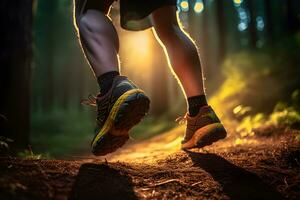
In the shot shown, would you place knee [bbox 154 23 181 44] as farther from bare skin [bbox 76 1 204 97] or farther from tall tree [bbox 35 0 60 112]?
tall tree [bbox 35 0 60 112]

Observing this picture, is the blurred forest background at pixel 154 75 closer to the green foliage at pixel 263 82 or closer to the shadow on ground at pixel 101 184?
the green foliage at pixel 263 82

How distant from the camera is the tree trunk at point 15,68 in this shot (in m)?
4.70

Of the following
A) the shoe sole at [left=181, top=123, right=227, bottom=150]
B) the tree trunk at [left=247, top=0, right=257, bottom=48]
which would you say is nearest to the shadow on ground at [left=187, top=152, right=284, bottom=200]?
the shoe sole at [left=181, top=123, right=227, bottom=150]

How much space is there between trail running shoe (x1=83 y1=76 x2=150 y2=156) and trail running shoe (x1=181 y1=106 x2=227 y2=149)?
0.58 metres

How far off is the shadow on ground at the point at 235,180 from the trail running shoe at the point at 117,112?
59 centimetres

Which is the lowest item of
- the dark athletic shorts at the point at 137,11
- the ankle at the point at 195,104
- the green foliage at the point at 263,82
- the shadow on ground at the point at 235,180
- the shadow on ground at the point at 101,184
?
the green foliage at the point at 263,82

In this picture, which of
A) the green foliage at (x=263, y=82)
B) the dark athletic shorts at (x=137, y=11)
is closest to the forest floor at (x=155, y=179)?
the dark athletic shorts at (x=137, y=11)

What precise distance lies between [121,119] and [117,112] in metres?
0.05

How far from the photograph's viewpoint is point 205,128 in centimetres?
259

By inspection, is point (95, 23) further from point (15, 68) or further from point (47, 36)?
point (47, 36)

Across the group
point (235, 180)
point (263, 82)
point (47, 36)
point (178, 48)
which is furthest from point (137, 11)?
point (47, 36)

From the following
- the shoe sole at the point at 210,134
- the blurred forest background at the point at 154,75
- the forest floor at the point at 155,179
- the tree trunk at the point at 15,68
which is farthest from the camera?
the blurred forest background at the point at 154,75

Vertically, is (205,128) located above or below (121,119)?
below

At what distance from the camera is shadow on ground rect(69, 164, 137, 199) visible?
1760 millimetres
